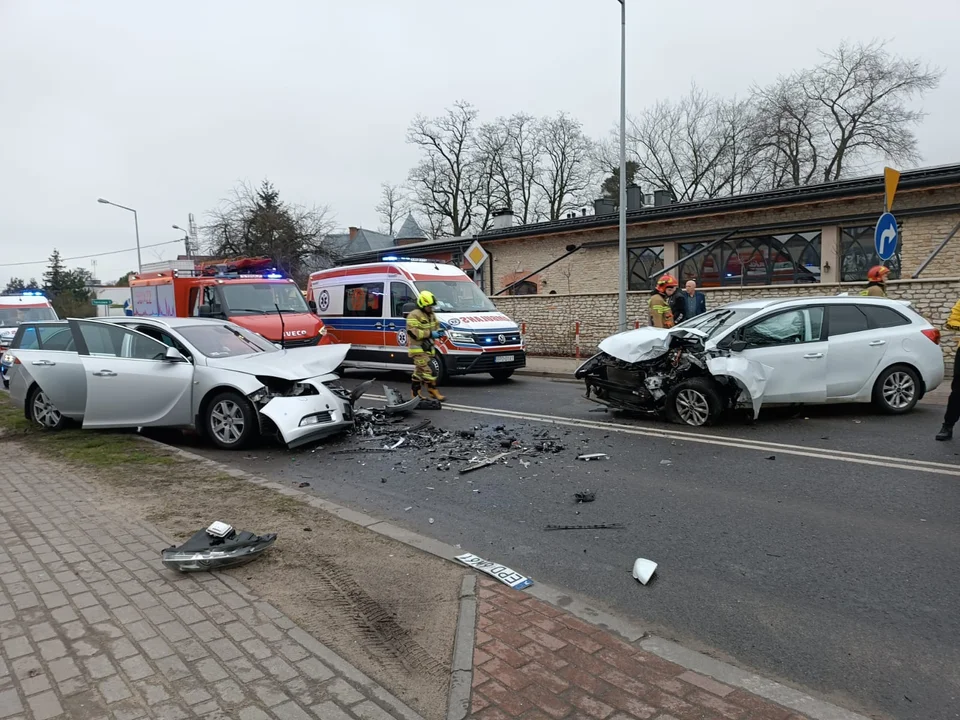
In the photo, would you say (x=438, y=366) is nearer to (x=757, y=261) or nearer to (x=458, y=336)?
(x=458, y=336)

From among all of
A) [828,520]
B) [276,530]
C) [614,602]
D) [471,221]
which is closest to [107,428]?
[276,530]

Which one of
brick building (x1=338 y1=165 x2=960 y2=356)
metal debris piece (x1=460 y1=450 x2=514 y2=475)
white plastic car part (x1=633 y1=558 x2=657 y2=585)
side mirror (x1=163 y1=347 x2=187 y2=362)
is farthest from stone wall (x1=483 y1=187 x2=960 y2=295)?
side mirror (x1=163 y1=347 x2=187 y2=362)

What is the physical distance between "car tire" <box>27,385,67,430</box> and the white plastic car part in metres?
8.06

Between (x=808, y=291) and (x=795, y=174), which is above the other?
(x=795, y=174)

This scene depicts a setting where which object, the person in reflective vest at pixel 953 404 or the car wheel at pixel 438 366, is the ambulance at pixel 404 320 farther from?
the person in reflective vest at pixel 953 404

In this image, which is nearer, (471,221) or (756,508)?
(756,508)

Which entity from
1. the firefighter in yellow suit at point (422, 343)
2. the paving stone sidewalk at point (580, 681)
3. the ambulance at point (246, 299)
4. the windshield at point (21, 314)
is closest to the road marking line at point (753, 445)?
the firefighter in yellow suit at point (422, 343)

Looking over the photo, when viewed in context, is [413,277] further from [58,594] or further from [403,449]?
[58,594]

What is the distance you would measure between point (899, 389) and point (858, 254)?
11201 millimetres

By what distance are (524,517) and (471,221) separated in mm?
50361

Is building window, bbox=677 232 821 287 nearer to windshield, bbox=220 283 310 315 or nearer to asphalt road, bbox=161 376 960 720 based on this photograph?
asphalt road, bbox=161 376 960 720

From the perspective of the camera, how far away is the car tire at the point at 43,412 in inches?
351

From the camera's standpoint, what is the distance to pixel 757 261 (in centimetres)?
2041

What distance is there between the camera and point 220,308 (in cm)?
1408
